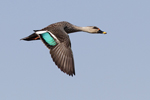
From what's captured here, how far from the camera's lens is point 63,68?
12344mm

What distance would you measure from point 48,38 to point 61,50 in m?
0.90

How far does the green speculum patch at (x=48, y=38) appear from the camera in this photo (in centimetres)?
1326

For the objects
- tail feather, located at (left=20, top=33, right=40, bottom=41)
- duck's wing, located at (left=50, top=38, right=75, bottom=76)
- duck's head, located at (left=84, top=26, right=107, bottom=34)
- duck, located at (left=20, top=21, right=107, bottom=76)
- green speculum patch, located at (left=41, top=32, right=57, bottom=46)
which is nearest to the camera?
duck's wing, located at (left=50, top=38, right=75, bottom=76)

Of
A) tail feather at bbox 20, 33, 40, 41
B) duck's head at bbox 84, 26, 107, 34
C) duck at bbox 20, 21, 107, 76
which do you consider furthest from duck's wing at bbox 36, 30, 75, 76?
duck's head at bbox 84, 26, 107, 34

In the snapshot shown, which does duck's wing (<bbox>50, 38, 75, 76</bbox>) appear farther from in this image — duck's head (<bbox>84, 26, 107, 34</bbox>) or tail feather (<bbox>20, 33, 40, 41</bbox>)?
duck's head (<bbox>84, 26, 107, 34</bbox>)

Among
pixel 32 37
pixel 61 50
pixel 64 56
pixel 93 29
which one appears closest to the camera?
pixel 64 56

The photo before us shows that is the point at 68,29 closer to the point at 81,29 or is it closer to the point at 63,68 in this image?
the point at 81,29

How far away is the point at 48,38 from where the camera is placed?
44.4 feet

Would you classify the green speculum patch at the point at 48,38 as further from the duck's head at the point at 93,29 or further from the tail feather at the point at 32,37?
the duck's head at the point at 93,29

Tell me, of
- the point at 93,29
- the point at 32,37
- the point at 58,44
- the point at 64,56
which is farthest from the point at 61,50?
the point at 93,29

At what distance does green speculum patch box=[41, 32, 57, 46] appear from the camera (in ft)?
43.5

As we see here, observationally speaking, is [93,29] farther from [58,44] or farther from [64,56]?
[64,56]

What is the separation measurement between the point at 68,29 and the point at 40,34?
9.22 feet

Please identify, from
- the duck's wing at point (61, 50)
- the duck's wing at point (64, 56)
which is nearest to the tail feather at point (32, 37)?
the duck's wing at point (61, 50)
